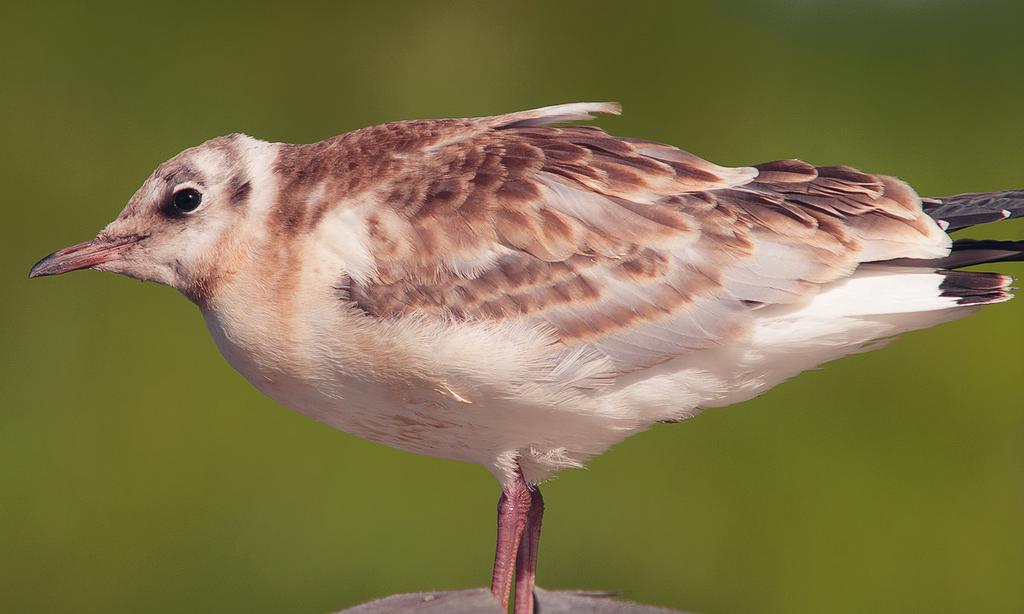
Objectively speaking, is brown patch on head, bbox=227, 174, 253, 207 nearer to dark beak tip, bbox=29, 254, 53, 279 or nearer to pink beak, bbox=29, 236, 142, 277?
pink beak, bbox=29, 236, 142, 277

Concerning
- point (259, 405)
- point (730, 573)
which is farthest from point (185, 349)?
point (730, 573)

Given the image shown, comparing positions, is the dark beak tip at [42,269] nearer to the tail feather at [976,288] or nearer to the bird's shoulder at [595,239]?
the bird's shoulder at [595,239]

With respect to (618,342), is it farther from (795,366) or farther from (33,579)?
(33,579)

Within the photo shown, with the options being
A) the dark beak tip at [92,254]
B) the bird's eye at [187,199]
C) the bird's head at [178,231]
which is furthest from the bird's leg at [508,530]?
the dark beak tip at [92,254]

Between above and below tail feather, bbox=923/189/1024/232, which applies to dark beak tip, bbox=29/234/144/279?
below

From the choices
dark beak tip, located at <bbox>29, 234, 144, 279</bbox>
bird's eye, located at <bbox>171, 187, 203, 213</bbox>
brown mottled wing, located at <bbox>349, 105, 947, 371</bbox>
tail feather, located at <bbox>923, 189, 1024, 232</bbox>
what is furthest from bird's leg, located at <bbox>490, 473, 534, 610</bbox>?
tail feather, located at <bbox>923, 189, 1024, 232</bbox>

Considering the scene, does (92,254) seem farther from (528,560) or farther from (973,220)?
(973,220)
